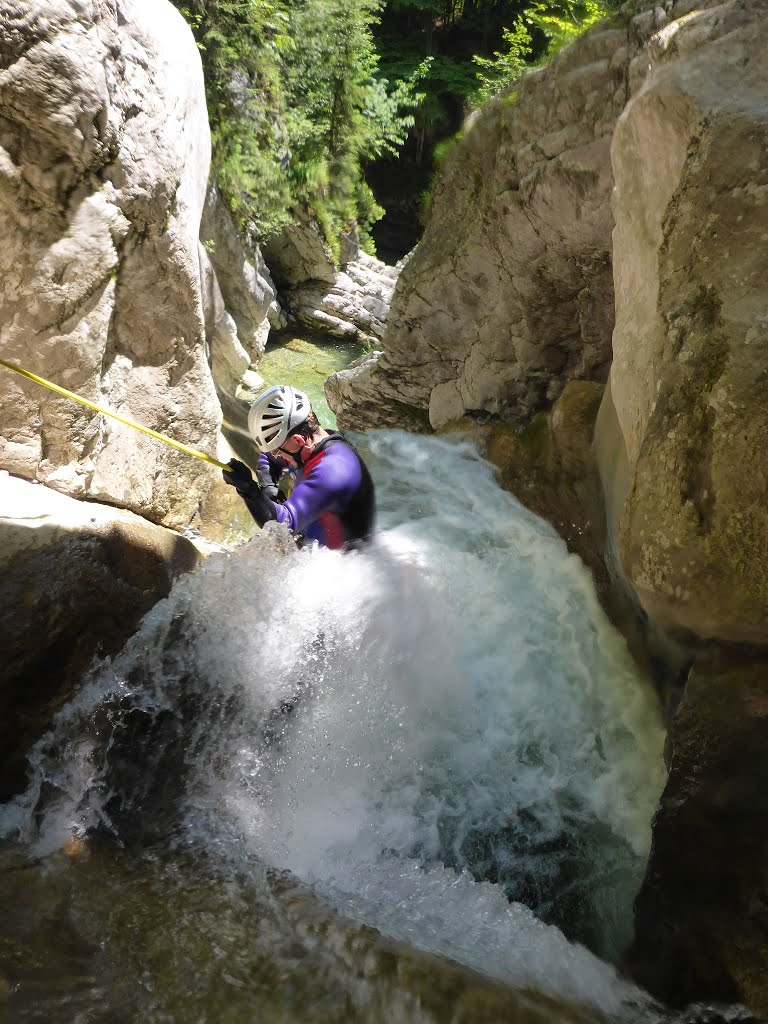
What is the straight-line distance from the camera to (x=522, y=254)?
629cm

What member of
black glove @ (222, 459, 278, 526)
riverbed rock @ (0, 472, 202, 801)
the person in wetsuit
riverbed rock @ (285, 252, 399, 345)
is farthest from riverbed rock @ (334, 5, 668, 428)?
riverbed rock @ (285, 252, 399, 345)

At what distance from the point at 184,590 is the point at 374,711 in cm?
156

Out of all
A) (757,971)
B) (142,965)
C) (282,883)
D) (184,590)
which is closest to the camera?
(142,965)

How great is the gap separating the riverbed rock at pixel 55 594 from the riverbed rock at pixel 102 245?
50 cm

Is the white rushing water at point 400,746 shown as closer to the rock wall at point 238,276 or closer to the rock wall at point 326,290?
the rock wall at point 238,276

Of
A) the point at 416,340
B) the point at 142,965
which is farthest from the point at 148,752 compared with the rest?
the point at 416,340

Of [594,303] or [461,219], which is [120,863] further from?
[461,219]

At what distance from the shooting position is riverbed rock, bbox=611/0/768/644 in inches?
92.7

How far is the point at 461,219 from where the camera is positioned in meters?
7.12

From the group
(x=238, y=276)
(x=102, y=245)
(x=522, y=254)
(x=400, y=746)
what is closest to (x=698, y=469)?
(x=400, y=746)

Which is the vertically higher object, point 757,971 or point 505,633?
point 757,971

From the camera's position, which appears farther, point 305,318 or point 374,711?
point 305,318

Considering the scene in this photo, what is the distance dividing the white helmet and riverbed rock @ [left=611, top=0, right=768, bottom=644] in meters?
2.11

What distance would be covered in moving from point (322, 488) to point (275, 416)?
0.60 metres
